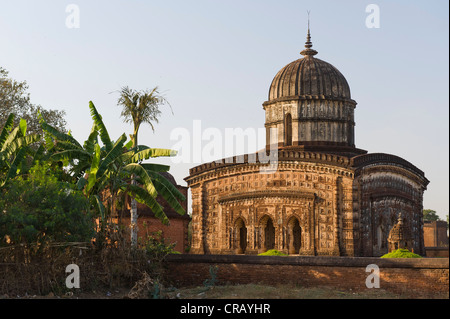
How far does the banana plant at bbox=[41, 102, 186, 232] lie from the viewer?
917 inches

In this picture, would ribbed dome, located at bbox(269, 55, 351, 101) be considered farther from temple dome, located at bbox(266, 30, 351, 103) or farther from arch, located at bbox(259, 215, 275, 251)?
arch, located at bbox(259, 215, 275, 251)

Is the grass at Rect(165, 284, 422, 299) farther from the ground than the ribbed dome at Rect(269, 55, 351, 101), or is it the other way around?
the ribbed dome at Rect(269, 55, 351, 101)

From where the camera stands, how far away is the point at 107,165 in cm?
2338

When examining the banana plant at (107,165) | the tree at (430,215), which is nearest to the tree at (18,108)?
the banana plant at (107,165)

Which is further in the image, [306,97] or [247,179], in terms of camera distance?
[306,97]

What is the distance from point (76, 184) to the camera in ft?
76.7

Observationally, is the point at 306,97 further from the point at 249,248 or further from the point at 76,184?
the point at 76,184

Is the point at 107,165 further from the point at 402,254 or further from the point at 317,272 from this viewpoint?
the point at 402,254

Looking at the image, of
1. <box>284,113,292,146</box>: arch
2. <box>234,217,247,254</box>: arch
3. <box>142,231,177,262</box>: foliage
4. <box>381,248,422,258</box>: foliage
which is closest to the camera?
<box>142,231,177,262</box>: foliage

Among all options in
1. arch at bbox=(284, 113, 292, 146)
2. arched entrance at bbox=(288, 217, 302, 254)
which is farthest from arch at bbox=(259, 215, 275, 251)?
arch at bbox=(284, 113, 292, 146)

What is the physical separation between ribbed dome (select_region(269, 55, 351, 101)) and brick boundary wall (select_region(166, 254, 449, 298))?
1669 cm

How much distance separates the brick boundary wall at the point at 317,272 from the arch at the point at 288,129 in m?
15.5
